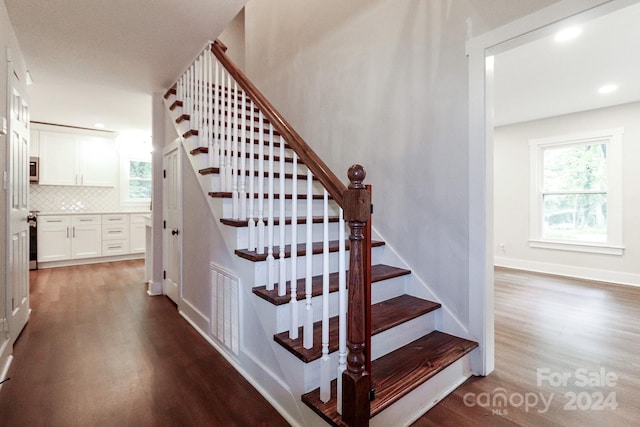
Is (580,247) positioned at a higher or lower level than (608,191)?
lower

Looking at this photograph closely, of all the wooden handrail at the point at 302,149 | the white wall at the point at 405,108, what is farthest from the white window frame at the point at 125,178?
the wooden handrail at the point at 302,149

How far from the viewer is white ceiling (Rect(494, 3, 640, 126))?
101 inches

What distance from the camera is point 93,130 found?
611 cm

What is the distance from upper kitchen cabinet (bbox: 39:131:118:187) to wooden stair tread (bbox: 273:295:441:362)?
20.9 ft

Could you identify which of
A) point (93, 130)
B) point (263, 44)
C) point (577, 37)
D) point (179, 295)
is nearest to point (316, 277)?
point (179, 295)

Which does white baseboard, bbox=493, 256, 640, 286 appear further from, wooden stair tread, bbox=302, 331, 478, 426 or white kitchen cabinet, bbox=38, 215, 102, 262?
white kitchen cabinet, bbox=38, 215, 102, 262

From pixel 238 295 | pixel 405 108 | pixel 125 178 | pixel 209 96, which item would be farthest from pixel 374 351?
pixel 125 178

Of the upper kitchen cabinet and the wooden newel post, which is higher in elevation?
the upper kitchen cabinet

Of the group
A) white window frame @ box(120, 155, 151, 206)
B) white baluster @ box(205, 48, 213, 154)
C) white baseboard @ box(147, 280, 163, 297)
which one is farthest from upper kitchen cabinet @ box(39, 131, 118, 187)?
white baluster @ box(205, 48, 213, 154)

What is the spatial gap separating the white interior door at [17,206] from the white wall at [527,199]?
6.26 m

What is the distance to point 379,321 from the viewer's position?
1.84m

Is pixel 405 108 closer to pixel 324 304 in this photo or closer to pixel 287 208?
pixel 287 208

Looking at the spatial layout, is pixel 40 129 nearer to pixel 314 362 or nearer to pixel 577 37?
pixel 314 362

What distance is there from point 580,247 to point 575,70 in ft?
8.78
